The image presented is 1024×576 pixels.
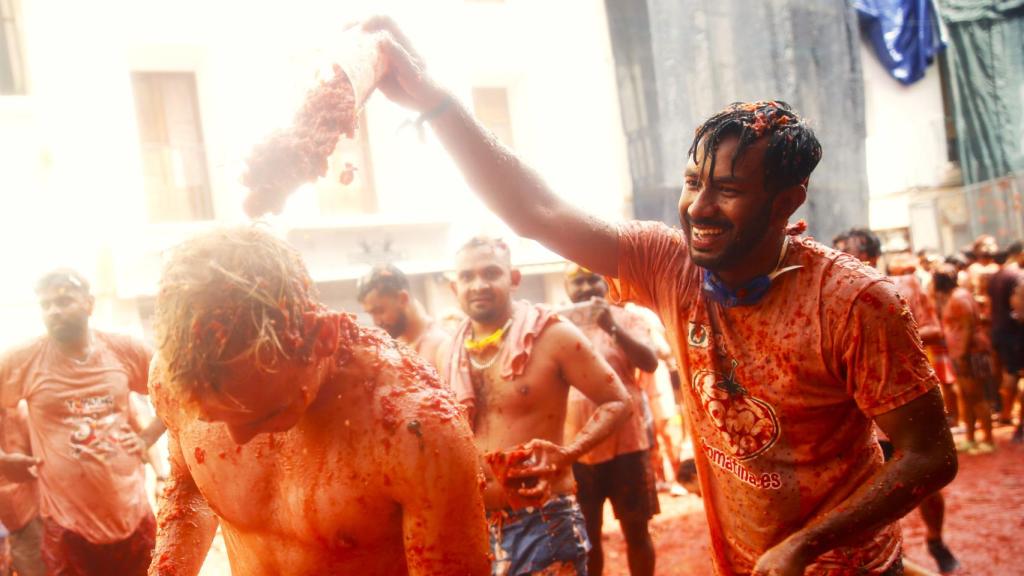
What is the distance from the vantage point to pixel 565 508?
3928 millimetres

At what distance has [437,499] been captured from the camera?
185 cm

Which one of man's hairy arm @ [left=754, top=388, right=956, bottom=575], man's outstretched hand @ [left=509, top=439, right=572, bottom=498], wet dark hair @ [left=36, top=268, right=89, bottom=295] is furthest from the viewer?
wet dark hair @ [left=36, top=268, right=89, bottom=295]

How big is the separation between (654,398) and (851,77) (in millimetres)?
4600

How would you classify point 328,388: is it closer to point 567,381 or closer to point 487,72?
point 567,381

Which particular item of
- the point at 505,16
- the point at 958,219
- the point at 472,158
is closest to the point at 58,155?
the point at 505,16

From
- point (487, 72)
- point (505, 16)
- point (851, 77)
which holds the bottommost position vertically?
point (851, 77)

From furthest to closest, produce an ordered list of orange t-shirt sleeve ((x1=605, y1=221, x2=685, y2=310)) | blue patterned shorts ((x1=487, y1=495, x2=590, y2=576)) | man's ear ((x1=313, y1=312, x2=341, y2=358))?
blue patterned shorts ((x1=487, y1=495, x2=590, y2=576))
orange t-shirt sleeve ((x1=605, y1=221, x2=685, y2=310))
man's ear ((x1=313, y1=312, x2=341, y2=358))

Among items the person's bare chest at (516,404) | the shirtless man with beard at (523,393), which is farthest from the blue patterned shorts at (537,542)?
the person's bare chest at (516,404)

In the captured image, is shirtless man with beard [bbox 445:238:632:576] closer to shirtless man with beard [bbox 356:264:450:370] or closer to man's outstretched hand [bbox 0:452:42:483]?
shirtless man with beard [bbox 356:264:450:370]

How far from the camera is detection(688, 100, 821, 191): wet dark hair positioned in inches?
86.8

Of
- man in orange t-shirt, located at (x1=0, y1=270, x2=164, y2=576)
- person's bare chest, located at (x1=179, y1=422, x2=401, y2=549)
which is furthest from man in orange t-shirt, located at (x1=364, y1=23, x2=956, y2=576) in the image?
man in orange t-shirt, located at (x1=0, y1=270, x2=164, y2=576)

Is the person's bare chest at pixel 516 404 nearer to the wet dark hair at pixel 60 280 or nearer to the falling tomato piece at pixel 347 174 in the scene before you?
the falling tomato piece at pixel 347 174

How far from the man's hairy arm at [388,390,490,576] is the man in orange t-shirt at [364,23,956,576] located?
2.45 feet

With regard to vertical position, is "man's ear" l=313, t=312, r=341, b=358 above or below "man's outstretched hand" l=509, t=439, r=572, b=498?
above
